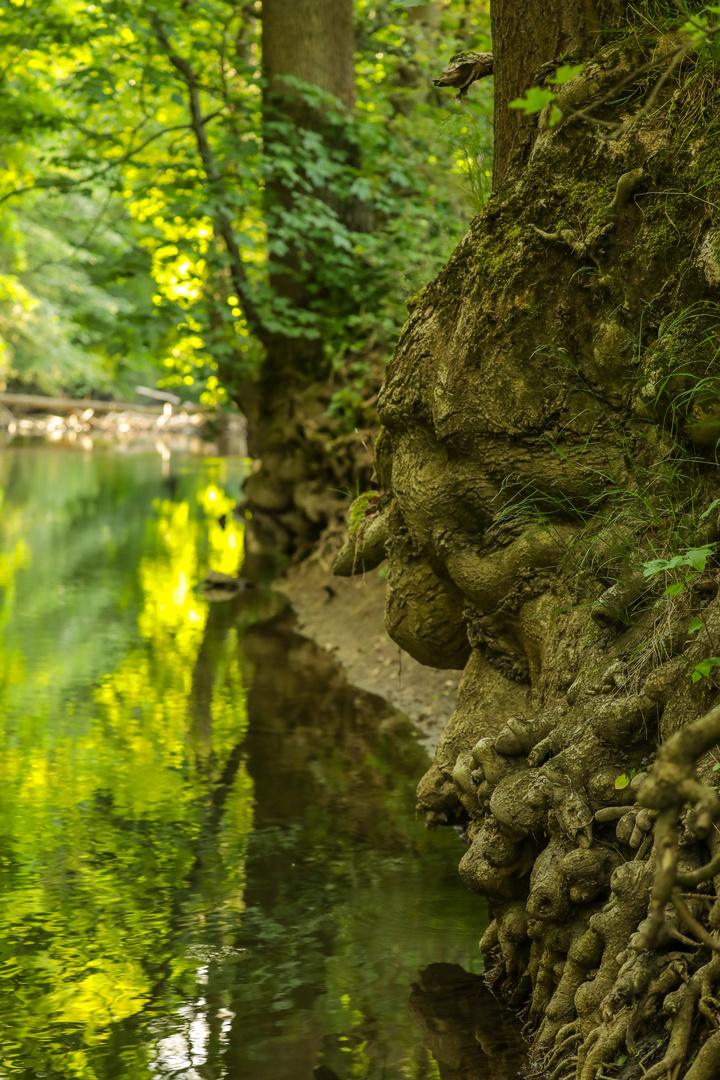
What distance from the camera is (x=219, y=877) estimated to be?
526cm

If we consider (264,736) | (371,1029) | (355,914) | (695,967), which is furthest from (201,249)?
(695,967)

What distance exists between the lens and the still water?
394 cm

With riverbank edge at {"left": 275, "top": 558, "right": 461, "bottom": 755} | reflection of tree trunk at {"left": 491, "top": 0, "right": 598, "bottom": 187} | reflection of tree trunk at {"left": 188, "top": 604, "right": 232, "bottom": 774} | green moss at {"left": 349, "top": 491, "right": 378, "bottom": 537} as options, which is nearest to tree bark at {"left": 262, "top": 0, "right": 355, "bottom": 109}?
riverbank edge at {"left": 275, "top": 558, "right": 461, "bottom": 755}

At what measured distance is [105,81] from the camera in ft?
37.9

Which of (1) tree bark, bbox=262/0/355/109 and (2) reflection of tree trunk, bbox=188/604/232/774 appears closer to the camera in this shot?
(2) reflection of tree trunk, bbox=188/604/232/774

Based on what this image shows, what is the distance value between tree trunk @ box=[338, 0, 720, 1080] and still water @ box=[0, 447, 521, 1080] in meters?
0.49

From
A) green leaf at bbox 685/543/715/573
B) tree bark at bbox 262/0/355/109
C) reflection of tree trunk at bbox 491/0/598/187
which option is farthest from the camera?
tree bark at bbox 262/0/355/109

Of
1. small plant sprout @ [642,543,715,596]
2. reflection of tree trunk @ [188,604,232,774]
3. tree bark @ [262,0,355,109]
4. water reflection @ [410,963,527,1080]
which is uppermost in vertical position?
tree bark @ [262,0,355,109]

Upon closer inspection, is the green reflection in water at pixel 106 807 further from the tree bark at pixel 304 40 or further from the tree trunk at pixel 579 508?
the tree bark at pixel 304 40

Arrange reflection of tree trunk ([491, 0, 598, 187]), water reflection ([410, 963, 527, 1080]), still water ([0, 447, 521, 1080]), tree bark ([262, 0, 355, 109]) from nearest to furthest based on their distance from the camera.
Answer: water reflection ([410, 963, 527, 1080]) → still water ([0, 447, 521, 1080]) → reflection of tree trunk ([491, 0, 598, 187]) → tree bark ([262, 0, 355, 109])

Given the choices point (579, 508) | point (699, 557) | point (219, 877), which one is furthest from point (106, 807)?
point (699, 557)

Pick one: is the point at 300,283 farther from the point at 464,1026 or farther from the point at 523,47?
the point at 464,1026

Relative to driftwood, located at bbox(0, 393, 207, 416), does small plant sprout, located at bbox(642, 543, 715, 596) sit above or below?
below

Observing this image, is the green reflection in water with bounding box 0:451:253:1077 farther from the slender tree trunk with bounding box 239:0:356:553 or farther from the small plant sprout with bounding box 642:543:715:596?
the small plant sprout with bounding box 642:543:715:596
